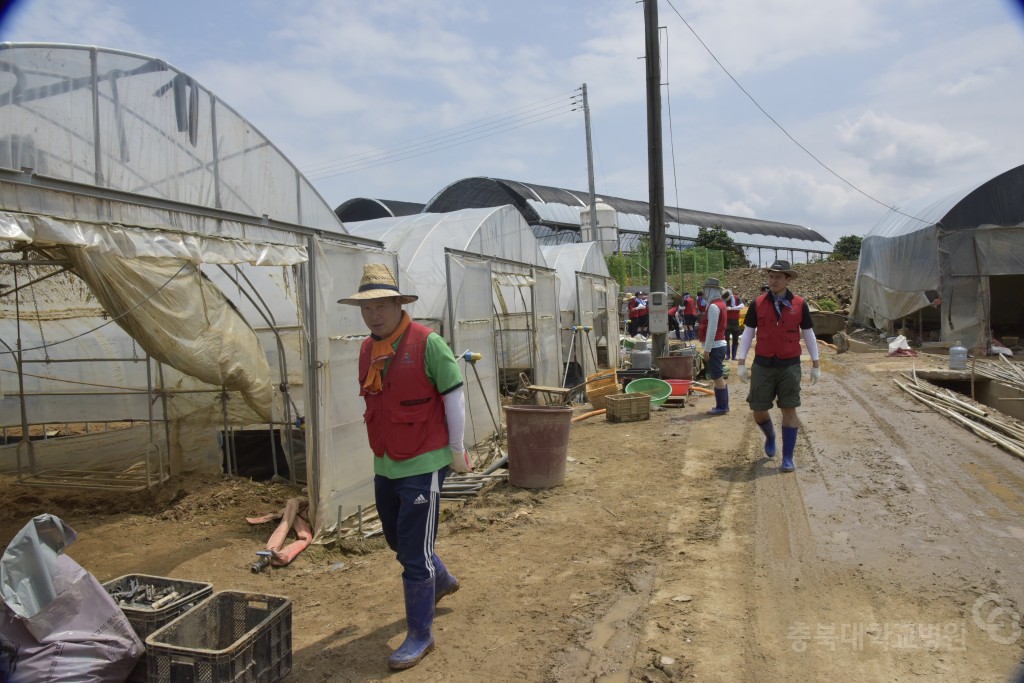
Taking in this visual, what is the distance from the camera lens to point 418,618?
12.0ft

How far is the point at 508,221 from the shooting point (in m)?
13.6

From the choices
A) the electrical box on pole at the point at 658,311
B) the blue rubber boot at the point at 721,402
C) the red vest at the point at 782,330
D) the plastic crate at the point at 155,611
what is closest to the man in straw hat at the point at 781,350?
the red vest at the point at 782,330

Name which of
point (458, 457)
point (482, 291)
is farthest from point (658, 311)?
point (458, 457)

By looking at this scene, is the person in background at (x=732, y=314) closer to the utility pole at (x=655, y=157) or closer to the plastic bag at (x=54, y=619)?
the utility pole at (x=655, y=157)

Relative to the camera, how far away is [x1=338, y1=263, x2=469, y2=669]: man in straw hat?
12.0 ft

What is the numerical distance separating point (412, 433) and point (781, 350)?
469 centimetres

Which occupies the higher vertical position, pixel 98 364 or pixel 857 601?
pixel 98 364

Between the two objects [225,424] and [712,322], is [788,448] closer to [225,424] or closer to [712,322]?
[712,322]

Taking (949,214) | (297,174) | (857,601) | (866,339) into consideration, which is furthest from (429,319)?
(866,339)

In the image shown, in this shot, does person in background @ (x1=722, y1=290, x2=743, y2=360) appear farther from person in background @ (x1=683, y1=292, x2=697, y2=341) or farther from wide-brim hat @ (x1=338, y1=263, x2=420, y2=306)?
wide-brim hat @ (x1=338, y1=263, x2=420, y2=306)

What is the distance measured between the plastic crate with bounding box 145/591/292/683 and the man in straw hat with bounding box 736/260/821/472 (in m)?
5.18

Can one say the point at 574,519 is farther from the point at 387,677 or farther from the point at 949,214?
the point at 949,214

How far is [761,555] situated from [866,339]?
2093 centimetres

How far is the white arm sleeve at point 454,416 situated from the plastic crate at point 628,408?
7.13m
